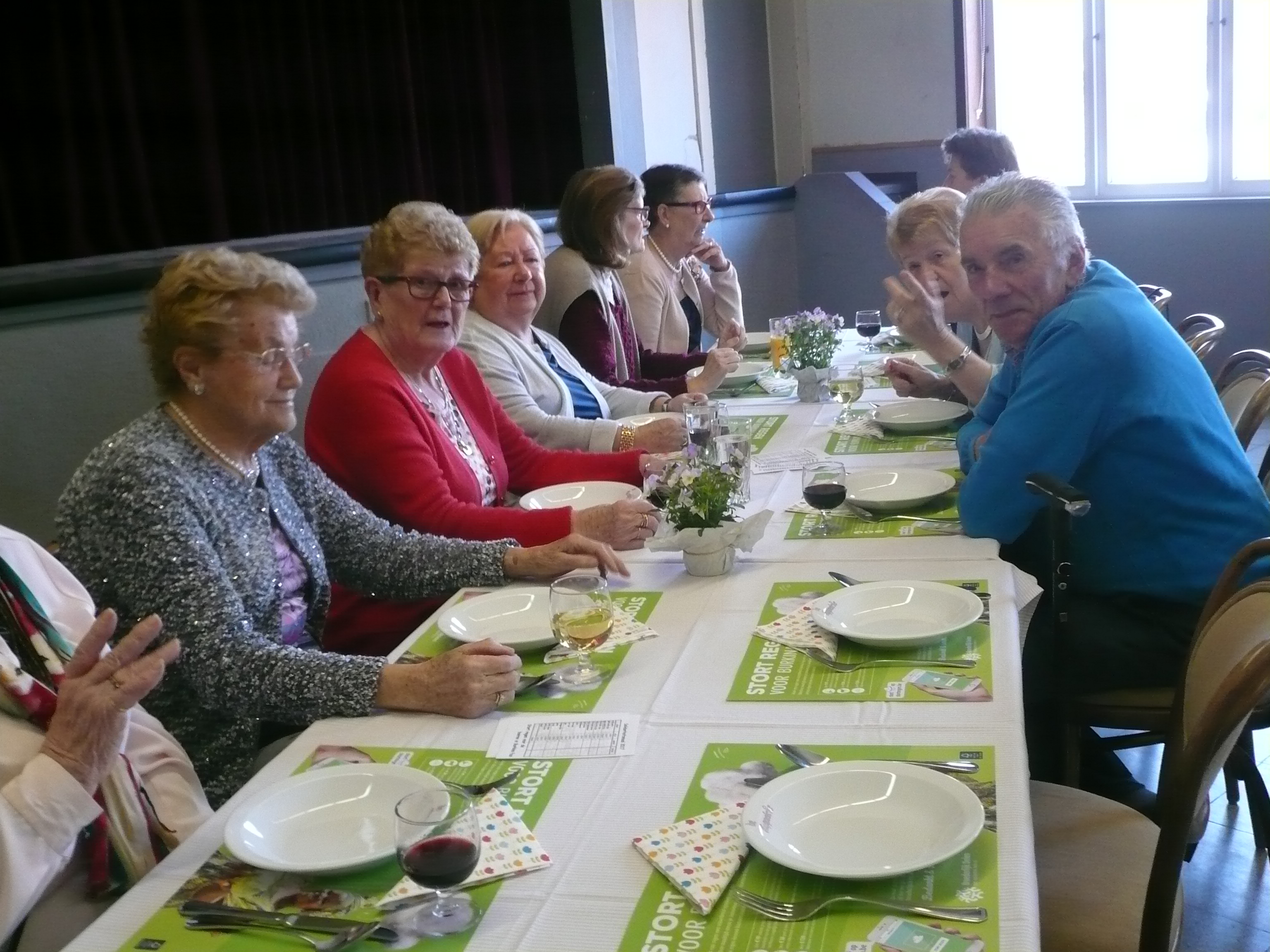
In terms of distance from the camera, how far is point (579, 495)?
2.51 m

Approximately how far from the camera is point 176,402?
1854mm

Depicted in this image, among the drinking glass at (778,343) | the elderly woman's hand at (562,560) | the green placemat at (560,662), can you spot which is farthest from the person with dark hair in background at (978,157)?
the green placemat at (560,662)

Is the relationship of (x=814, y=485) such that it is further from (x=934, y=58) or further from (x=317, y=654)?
(x=934, y=58)

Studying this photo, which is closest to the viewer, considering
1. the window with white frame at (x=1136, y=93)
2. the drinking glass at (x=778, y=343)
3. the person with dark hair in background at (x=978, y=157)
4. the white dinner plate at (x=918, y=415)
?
the white dinner plate at (x=918, y=415)

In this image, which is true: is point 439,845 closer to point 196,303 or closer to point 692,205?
point 196,303

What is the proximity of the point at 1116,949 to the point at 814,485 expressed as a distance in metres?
0.91

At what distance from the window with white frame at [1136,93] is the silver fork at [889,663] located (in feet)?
18.0

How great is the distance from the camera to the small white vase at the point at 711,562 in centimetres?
196

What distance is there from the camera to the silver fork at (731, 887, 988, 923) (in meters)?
1.04

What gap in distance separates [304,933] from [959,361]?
7.59ft

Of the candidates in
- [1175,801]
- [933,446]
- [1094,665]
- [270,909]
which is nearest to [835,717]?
[1175,801]

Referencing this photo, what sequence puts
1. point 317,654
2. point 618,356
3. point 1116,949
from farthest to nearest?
point 618,356, point 317,654, point 1116,949

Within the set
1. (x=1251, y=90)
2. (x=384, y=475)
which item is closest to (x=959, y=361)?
(x=384, y=475)

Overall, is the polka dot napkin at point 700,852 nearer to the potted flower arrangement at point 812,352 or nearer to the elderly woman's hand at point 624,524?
the elderly woman's hand at point 624,524
